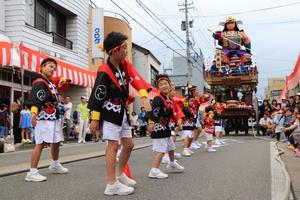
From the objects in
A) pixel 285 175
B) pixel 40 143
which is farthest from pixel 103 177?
pixel 285 175

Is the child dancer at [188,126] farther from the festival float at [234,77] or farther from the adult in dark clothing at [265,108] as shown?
the adult in dark clothing at [265,108]

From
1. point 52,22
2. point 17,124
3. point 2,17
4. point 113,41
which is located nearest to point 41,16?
point 52,22

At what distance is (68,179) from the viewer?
6.09 m

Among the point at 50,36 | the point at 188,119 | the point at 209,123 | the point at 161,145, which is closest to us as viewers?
the point at 161,145

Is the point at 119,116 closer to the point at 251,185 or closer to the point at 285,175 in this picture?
the point at 251,185

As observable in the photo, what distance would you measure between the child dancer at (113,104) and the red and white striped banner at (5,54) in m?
8.25

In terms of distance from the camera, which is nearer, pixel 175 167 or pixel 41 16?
pixel 175 167

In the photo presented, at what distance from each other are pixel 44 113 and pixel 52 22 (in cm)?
1674

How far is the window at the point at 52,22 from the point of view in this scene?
67.0 feet

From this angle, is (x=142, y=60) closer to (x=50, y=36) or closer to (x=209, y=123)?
(x=50, y=36)

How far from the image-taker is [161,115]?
21.7ft

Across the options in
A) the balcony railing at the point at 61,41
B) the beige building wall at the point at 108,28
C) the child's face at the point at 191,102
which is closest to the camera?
the child's face at the point at 191,102

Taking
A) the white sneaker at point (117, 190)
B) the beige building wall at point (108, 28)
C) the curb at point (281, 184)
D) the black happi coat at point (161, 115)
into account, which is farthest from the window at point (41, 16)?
the white sneaker at point (117, 190)

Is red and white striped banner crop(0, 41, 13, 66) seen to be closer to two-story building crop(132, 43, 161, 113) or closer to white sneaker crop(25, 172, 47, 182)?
white sneaker crop(25, 172, 47, 182)
